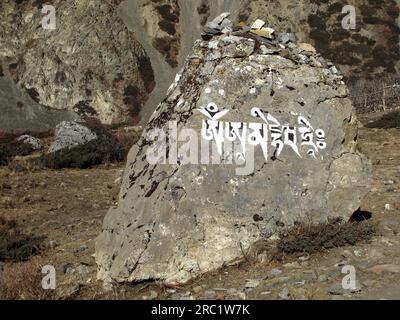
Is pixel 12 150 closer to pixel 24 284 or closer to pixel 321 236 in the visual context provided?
pixel 24 284

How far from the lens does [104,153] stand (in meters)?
26.0

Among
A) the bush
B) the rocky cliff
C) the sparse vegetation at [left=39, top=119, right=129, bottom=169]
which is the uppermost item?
the rocky cliff

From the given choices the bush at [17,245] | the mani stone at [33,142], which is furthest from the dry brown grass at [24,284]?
the mani stone at [33,142]

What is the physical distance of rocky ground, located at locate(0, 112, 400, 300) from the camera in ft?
25.5

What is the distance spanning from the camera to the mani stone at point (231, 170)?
8.83 m

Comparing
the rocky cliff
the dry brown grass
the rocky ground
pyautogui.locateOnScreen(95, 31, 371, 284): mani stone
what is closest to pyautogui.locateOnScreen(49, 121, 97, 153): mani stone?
the rocky ground

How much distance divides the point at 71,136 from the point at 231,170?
25.3 metres

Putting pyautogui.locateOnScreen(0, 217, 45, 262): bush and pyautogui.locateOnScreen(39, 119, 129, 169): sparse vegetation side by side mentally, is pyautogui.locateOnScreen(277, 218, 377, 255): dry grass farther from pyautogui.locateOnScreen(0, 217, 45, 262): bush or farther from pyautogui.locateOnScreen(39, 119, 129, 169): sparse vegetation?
pyautogui.locateOnScreen(39, 119, 129, 169): sparse vegetation

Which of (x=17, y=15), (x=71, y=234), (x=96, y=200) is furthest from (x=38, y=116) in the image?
(x=71, y=234)

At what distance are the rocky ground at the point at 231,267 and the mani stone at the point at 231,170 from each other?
14.9 inches

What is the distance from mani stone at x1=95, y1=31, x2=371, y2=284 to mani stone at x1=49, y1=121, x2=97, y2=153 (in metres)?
22.4

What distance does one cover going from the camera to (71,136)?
1308 inches

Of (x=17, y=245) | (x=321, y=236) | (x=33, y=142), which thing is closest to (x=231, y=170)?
(x=321, y=236)

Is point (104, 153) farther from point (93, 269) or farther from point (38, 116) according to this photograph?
point (38, 116)
